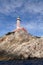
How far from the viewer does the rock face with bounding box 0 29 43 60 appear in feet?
407

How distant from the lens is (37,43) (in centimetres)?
13088

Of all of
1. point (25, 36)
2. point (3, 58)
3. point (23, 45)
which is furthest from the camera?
point (25, 36)

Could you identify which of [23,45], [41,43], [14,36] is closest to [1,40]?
[14,36]

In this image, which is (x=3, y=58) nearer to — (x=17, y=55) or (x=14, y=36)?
(x=17, y=55)

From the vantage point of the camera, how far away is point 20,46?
131m

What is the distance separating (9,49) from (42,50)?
20.2 meters

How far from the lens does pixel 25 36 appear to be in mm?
141625

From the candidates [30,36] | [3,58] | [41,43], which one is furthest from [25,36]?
[3,58]

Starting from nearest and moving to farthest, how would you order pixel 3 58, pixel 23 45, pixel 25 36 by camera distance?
pixel 3 58, pixel 23 45, pixel 25 36

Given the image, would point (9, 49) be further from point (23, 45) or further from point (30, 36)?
point (30, 36)

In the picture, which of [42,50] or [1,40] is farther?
[1,40]

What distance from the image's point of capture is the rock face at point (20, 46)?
124125mm

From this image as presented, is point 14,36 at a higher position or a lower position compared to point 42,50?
higher

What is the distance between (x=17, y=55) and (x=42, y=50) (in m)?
15.5
